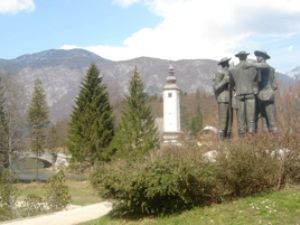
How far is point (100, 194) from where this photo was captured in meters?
12.1

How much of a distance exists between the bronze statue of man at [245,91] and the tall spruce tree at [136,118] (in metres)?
35.2

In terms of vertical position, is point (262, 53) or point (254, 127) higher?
point (262, 53)

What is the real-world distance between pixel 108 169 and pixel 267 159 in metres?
3.54

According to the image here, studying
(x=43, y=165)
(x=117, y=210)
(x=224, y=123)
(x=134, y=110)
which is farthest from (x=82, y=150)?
(x=117, y=210)

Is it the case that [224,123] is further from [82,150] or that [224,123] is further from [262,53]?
[82,150]

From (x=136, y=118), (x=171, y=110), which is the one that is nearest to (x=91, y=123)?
(x=136, y=118)

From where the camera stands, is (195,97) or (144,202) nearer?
(144,202)

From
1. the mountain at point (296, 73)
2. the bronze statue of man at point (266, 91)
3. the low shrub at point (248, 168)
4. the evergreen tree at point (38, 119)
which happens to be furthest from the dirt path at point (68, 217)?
the evergreen tree at point (38, 119)

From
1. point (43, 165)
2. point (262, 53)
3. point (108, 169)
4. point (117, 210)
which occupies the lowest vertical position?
point (43, 165)

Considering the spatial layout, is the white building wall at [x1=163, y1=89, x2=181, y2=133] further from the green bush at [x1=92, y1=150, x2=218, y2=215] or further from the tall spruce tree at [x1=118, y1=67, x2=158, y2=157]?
the green bush at [x1=92, y1=150, x2=218, y2=215]

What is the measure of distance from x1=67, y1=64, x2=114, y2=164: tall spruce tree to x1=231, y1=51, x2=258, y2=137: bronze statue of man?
3381 centimetres

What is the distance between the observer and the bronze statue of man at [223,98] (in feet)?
52.4

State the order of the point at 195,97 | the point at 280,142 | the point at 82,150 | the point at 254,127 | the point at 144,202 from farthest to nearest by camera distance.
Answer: the point at 195,97
the point at 82,150
the point at 254,127
the point at 280,142
the point at 144,202

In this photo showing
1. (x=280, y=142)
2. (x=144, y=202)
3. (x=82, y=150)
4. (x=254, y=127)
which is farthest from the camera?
(x=82, y=150)
